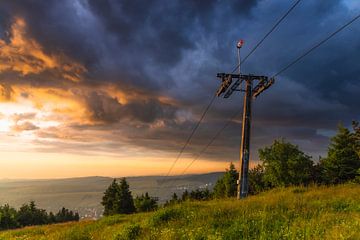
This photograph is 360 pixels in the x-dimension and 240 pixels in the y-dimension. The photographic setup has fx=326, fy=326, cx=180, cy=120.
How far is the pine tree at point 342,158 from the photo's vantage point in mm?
55356

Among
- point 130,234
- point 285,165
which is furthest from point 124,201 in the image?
point 130,234

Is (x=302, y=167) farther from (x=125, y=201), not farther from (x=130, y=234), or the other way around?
(x=130, y=234)

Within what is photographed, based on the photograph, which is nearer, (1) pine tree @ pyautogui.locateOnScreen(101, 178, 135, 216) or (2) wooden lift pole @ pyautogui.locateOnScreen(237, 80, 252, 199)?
(2) wooden lift pole @ pyautogui.locateOnScreen(237, 80, 252, 199)

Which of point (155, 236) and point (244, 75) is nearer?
point (155, 236)

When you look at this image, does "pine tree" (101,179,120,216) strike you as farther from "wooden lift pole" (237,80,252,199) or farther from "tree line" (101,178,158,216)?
"wooden lift pole" (237,80,252,199)

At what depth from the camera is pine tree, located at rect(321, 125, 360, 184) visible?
55356mm

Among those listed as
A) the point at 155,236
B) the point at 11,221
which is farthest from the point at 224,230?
the point at 11,221

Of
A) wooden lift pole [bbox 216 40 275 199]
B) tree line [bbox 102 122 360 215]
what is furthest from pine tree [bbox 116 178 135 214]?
wooden lift pole [bbox 216 40 275 199]

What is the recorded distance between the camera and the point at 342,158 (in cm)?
5591

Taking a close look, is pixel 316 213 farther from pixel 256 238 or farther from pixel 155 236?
pixel 155 236

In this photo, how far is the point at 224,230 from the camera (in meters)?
10.2

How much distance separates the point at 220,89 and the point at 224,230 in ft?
53.9

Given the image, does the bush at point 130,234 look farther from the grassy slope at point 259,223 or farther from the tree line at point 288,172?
the tree line at point 288,172

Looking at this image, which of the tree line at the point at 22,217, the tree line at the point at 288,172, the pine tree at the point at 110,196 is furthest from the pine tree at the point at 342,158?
the tree line at the point at 22,217
